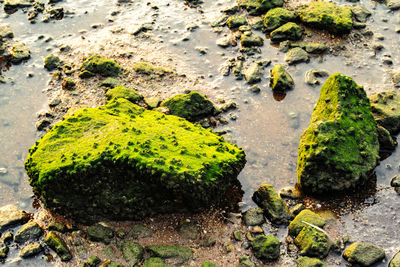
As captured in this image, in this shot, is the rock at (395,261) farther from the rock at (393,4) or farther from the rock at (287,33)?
the rock at (393,4)

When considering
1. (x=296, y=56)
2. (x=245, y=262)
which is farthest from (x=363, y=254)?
(x=296, y=56)

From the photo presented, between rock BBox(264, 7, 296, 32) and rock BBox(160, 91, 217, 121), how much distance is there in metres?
3.22

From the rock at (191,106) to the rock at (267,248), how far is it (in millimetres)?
2950

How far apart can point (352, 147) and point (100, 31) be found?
6.95 meters

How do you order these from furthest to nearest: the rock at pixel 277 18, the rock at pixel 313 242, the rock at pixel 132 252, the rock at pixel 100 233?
the rock at pixel 277 18
the rock at pixel 100 233
the rock at pixel 132 252
the rock at pixel 313 242

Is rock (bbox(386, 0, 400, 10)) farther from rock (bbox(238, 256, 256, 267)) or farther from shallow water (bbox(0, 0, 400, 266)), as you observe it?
rock (bbox(238, 256, 256, 267))

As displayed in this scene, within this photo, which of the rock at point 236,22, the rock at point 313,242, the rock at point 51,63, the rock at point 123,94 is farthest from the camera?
the rock at point 236,22

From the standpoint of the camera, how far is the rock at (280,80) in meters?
8.49

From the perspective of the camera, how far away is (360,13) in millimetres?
10211

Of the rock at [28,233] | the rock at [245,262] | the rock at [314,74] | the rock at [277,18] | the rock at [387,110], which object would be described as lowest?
the rock at [245,262]

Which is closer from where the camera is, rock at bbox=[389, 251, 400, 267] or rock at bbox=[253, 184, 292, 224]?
rock at bbox=[389, 251, 400, 267]

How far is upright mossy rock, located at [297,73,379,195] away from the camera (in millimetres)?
6422

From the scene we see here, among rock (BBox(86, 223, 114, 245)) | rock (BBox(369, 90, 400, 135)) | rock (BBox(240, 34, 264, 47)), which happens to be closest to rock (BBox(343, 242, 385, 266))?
rock (BBox(369, 90, 400, 135))

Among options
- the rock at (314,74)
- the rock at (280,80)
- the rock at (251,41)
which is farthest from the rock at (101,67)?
the rock at (314,74)
